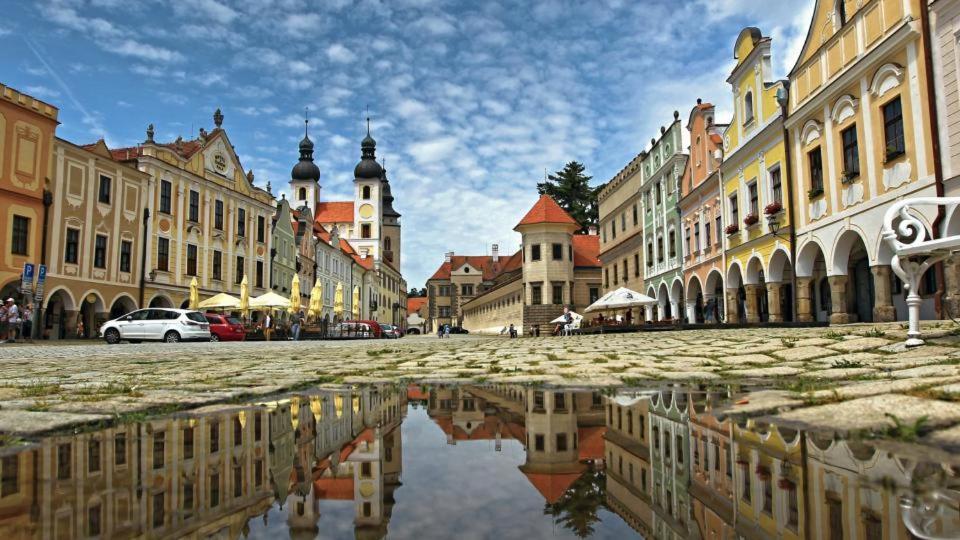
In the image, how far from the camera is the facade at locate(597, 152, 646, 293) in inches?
1524

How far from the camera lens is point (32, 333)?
23.2 m

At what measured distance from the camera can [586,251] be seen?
54656 millimetres

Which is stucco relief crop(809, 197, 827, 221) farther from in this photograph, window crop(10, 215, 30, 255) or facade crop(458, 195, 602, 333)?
window crop(10, 215, 30, 255)

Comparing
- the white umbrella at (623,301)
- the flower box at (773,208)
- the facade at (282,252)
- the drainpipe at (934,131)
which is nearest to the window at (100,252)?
the facade at (282,252)

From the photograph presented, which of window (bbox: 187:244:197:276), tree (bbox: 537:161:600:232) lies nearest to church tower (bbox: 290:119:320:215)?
tree (bbox: 537:161:600:232)

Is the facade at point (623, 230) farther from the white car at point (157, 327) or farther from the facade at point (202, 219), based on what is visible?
the white car at point (157, 327)

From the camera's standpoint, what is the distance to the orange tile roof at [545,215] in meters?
49.1

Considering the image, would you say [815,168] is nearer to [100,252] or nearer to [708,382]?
[708,382]

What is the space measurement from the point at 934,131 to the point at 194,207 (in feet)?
115

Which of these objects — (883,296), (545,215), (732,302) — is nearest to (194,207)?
(545,215)

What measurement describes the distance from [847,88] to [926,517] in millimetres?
18278

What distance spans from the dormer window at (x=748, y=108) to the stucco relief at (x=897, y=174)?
8.70 meters

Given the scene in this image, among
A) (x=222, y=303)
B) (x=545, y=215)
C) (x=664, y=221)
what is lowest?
(x=222, y=303)

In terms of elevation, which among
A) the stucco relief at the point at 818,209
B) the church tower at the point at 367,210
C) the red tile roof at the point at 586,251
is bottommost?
the stucco relief at the point at 818,209
